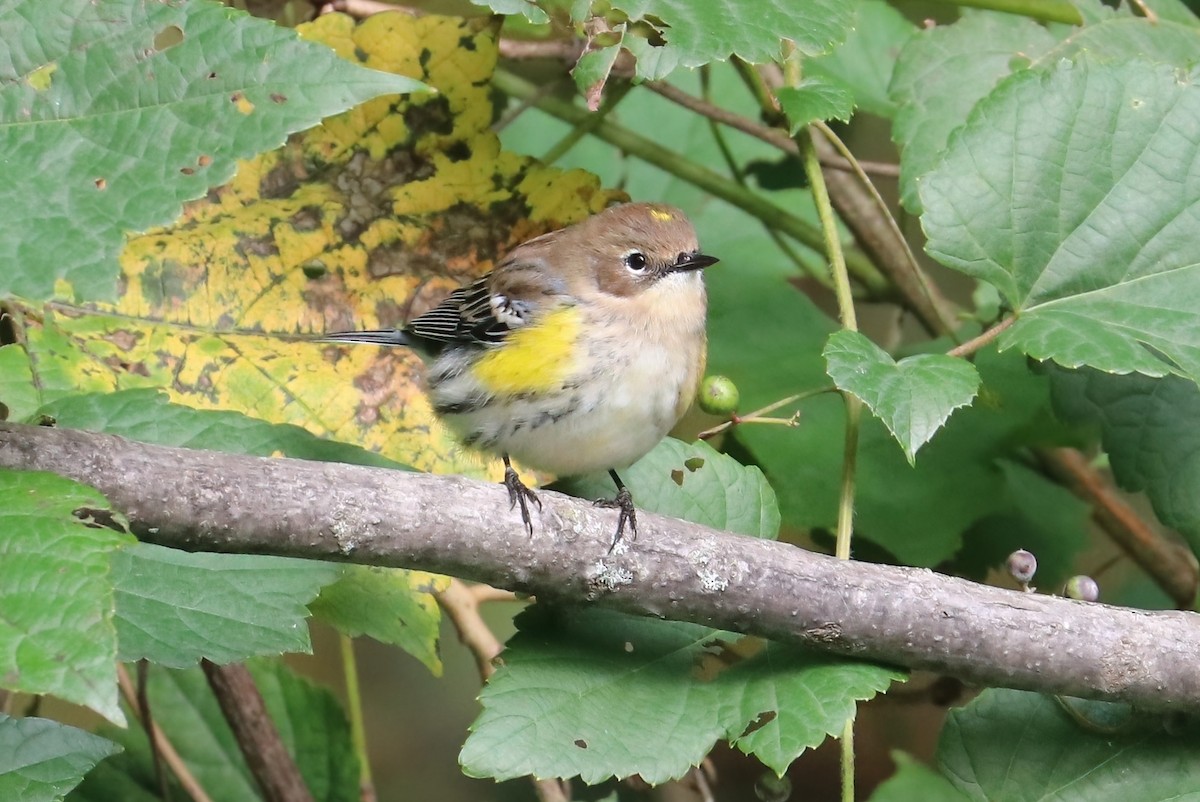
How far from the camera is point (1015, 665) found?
177 cm

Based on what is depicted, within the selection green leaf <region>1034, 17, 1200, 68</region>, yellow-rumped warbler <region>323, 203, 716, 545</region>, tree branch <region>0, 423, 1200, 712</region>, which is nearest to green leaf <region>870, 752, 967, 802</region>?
tree branch <region>0, 423, 1200, 712</region>

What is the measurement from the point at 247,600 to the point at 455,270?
3.61 ft

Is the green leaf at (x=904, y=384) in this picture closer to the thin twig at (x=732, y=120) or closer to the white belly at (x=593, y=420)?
the white belly at (x=593, y=420)

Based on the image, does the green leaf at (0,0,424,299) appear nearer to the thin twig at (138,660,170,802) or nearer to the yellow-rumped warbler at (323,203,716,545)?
the yellow-rumped warbler at (323,203,716,545)

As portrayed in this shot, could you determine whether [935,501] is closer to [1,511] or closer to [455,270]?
[455,270]

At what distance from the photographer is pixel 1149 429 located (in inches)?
90.5

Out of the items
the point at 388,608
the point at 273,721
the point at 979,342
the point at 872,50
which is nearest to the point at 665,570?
the point at 388,608

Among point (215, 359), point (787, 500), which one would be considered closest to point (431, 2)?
point (215, 359)

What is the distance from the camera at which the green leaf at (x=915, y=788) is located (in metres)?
2.53

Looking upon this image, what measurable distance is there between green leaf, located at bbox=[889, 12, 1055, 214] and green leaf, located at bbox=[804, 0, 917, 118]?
510 millimetres

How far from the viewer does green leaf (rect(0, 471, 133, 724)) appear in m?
1.11

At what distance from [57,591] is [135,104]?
26.1 inches

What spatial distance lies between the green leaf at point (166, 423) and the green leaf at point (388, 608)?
26 cm

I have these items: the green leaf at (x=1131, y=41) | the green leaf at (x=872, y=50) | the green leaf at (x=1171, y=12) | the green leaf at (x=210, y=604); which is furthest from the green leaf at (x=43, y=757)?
the green leaf at (x=1171, y=12)
